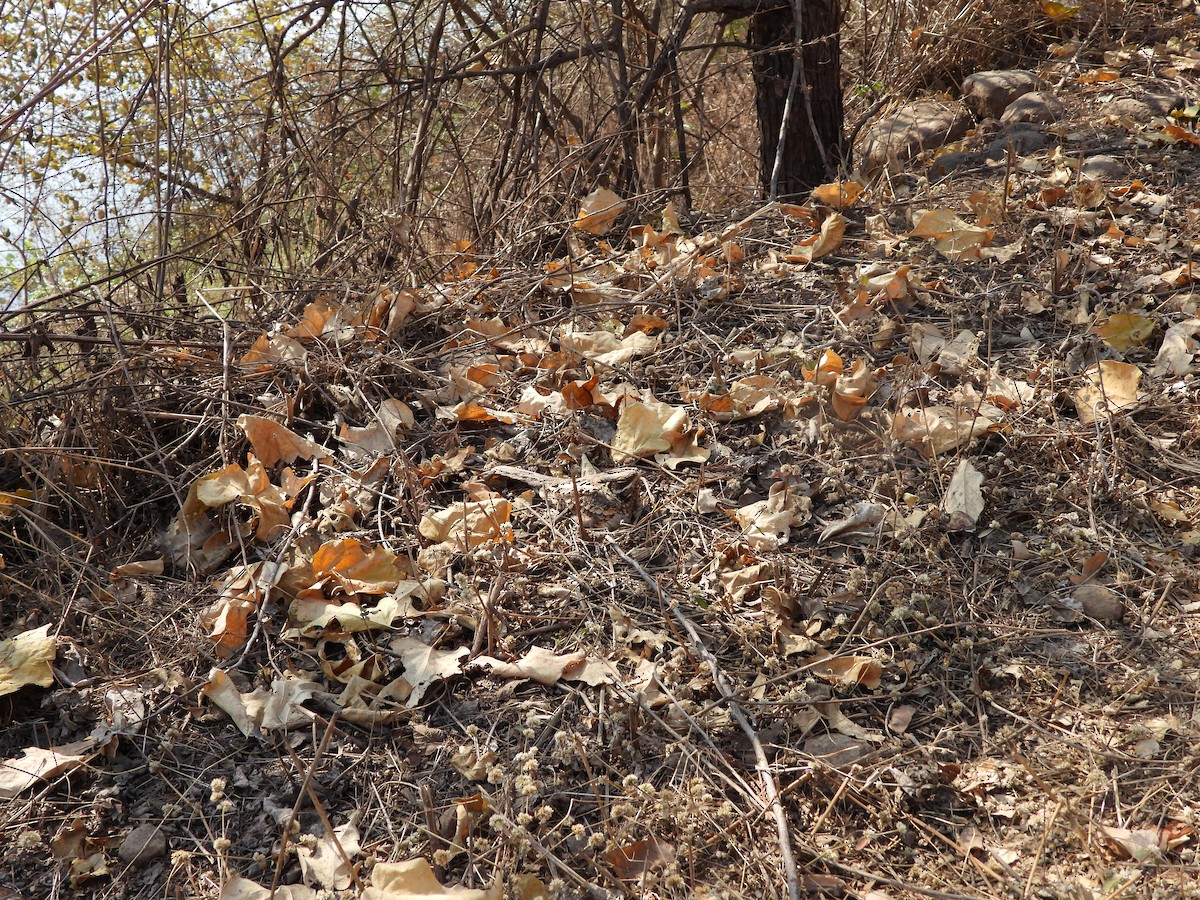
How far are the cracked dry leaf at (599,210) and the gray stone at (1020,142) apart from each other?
55.2 inches

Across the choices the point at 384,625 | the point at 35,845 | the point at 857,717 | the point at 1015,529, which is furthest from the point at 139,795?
the point at 1015,529

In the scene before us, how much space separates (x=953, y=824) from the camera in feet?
5.09

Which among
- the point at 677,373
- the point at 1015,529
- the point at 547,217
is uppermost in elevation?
the point at 547,217

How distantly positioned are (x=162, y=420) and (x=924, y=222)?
2.28 metres

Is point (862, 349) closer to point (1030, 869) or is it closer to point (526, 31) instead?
point (1030, 869)

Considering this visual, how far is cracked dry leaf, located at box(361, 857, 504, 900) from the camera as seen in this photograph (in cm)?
141

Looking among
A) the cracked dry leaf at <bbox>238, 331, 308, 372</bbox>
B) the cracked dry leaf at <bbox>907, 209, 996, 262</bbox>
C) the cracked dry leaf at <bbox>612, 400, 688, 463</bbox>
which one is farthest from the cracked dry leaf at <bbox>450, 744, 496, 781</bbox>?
the cracked dry leaf at <bbox>907, 209, 996, 262</bbox>

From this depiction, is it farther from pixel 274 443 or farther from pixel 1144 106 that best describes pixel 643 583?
pixel 1144 106

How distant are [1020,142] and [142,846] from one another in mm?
3489

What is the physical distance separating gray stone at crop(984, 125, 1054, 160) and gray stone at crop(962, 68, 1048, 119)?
31 centimetres

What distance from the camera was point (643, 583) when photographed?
1987 mm

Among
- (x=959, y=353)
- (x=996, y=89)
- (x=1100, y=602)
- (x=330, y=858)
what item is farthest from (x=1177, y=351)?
(x=330, y=858)

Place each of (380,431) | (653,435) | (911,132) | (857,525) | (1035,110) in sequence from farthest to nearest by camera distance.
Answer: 1. (911,132)
2. (1035,110)
3. (380,431)
4. (653,435)
5. (857,525)

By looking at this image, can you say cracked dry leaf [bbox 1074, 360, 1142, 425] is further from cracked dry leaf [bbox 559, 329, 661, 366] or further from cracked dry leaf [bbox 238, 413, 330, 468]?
cracked dry leaf [bbox 238, 413, 330, 468]
